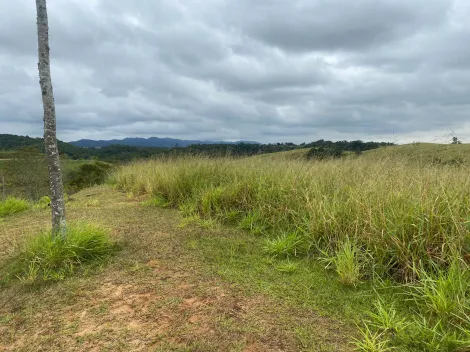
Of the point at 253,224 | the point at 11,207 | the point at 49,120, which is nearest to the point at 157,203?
the point at 253,224

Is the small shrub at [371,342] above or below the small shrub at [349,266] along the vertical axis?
below

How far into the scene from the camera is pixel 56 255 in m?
3.45

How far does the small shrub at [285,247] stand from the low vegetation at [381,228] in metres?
0.01

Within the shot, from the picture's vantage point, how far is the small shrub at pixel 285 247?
3965 millimetres

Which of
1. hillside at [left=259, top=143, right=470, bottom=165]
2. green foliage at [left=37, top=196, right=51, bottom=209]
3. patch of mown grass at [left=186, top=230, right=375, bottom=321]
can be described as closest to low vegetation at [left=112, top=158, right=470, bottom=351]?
patch of mown grass at [left=186, top=230, right=375, bottom=321]

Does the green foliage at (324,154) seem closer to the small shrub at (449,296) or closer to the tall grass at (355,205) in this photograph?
the tall grass at (355,205)

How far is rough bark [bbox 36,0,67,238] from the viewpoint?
342 centimetres

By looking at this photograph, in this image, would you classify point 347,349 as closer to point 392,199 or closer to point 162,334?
point 162,334

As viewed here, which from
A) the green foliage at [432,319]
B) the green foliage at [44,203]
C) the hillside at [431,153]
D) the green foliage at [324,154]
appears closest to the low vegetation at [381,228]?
the green foliage at [432,319]

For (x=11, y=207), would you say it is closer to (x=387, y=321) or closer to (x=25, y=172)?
(x=387, y=321)

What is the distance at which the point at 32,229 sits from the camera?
5105mm

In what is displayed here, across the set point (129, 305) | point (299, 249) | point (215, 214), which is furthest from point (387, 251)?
point (215, 214)

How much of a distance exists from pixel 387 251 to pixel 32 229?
507 cm

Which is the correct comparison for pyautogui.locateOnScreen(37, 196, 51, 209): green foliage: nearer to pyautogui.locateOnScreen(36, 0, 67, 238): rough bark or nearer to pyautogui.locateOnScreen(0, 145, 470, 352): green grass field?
pyautogui.locateOnScreen(0, 145, 470, 352): green grass field
